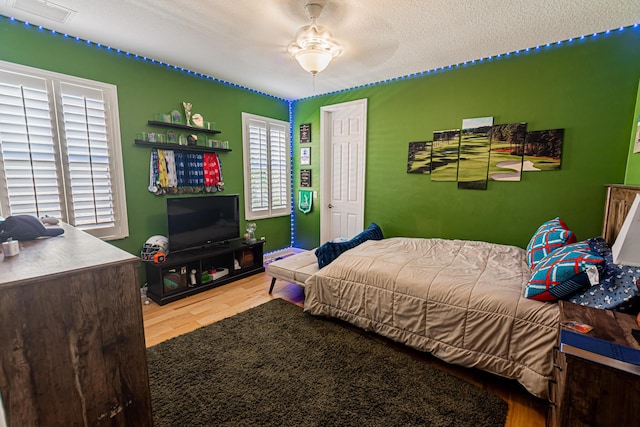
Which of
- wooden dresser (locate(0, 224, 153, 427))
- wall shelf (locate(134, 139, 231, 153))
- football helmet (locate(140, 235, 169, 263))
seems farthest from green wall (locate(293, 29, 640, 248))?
wooden dresser (locate(0, 224, 153, 427))

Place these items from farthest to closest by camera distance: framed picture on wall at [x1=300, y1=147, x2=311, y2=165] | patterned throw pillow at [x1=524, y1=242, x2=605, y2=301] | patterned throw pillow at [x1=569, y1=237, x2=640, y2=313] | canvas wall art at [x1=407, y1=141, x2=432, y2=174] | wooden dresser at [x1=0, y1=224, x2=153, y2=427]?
framed picture on wall at [x1=300, y1=147, x2=311, y2=165], canvas wall art at [x1=407, y1=141, x2=432, y2=174], patterned throw pillow at [x1=524, y1=242, x2=605, y2=301], patterned throw pillow at [x1=569, y1=237, x2=640, y2=313], wooden dresser at [x1=0, y1=224, x2=153, y2=427]

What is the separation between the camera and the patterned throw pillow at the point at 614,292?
4.51 ft

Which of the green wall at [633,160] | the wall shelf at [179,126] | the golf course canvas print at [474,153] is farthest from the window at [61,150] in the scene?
the green wall at [633,160]

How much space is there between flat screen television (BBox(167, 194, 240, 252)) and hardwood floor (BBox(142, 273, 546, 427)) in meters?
0.63

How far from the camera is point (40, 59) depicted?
248 centimetres

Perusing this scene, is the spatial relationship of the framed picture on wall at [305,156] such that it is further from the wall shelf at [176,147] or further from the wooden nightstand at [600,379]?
the wooden nightstand at [600,379]

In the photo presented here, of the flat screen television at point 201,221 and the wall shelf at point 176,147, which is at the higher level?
the wall shelf at point 176,147

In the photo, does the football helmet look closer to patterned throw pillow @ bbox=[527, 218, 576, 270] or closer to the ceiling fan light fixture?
the ceiling fan light fixture

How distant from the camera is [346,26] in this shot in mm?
2426

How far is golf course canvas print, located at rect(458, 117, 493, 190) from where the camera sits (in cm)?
324

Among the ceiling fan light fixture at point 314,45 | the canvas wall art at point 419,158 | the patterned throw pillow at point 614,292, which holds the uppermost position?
the ceiling fan light fixture at point 314,45

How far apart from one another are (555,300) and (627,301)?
14.0 inches

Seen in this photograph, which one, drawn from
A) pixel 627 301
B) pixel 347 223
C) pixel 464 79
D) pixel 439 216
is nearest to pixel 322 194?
pixel 347 223

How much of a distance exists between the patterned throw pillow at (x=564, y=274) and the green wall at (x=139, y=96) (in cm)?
365
